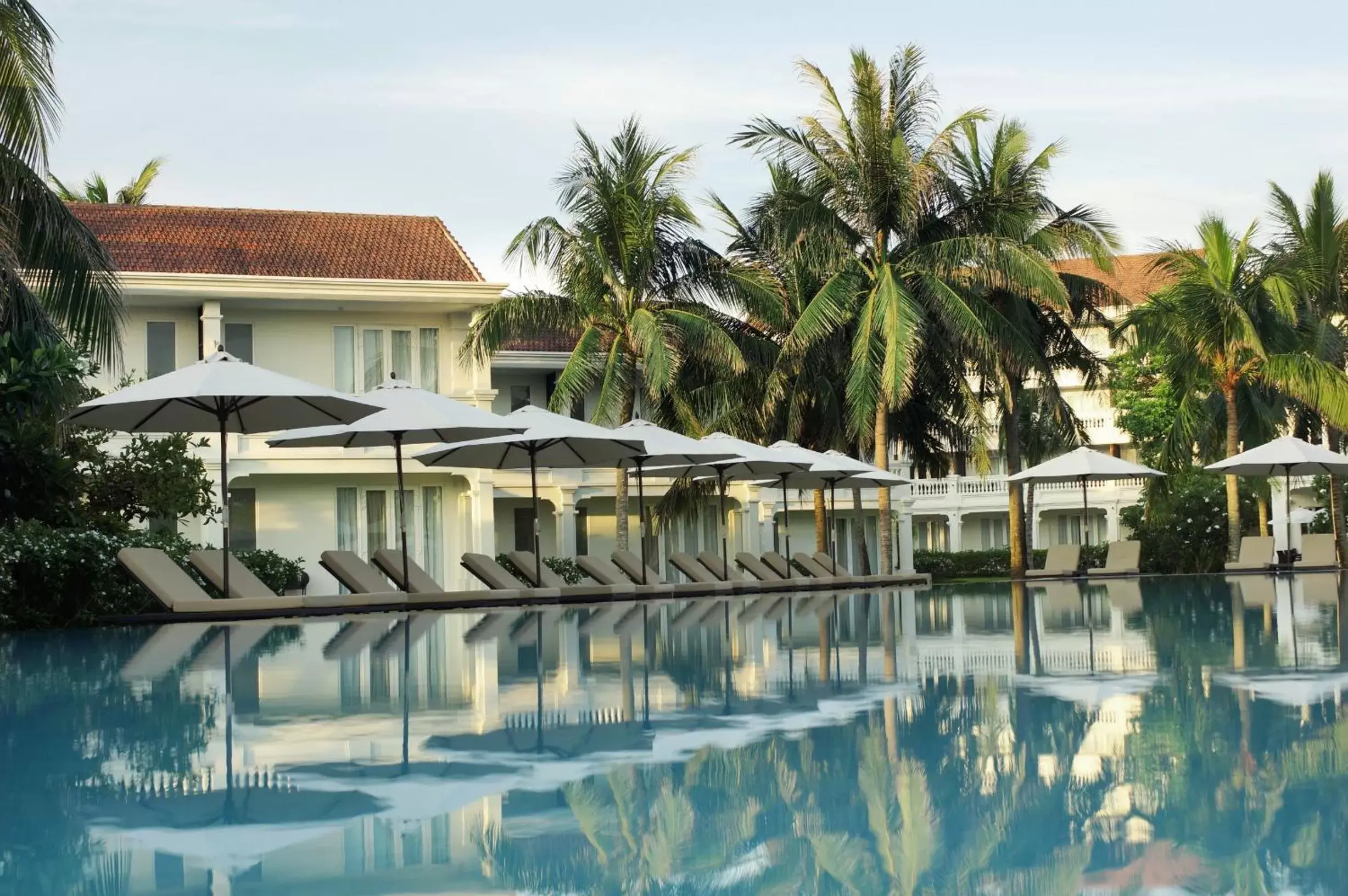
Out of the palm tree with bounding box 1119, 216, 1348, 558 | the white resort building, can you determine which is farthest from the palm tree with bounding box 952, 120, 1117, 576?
the white resort building

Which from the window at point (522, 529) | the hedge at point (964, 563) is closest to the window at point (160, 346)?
the window at point (522, 529)

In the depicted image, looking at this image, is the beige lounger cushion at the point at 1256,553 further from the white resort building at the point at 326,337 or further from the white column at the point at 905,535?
the white column at the point at 905,535

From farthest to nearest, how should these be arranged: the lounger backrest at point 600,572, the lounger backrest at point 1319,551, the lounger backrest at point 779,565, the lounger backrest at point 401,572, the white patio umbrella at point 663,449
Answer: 1. the lounger backrest at point 1319,551
2. the lounger backrest at point 779,565
3. the white patio umbrella at point 663,449
4. the lounger backrest at point 600,572
5. the lounger backrest at point 401,572

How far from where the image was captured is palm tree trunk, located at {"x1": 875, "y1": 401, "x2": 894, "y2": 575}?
3328 centimetres

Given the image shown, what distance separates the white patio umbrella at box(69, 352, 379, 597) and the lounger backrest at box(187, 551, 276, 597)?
132 millimetres

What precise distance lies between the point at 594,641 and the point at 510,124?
745 inches

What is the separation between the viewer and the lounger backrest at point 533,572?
24453 mm

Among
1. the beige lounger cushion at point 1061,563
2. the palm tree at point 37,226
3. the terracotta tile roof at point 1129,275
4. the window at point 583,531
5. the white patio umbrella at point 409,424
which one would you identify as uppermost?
the terracotta tile roof at point 1129,275

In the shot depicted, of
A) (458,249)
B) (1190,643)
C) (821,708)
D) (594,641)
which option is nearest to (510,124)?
(458,249)

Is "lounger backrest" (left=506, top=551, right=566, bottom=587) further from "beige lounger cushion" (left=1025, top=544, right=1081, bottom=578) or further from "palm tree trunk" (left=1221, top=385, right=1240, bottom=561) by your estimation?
"palm tree trunk" (left=1221, top=385, right=1240, bottom=561)

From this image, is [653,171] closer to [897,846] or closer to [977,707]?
[977,707]

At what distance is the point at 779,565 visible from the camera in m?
29.2

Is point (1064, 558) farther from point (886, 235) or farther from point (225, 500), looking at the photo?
point (225, 500)

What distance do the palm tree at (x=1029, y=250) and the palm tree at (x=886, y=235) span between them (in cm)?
69
